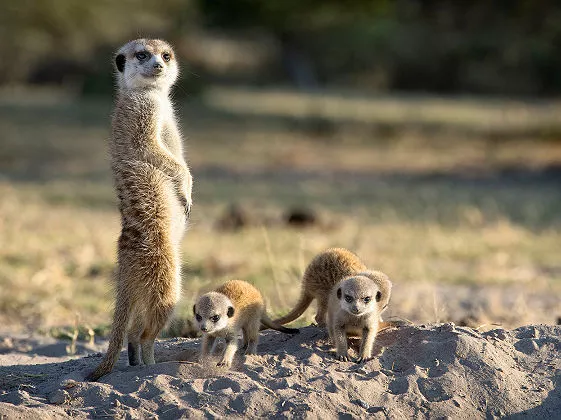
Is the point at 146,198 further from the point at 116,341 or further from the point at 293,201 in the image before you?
the point at 293,201

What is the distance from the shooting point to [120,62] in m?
5.90

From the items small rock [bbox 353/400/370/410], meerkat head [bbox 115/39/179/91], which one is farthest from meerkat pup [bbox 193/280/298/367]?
meerkat head [bbox 115/39/179/91]

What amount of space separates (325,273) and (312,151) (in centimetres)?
1690

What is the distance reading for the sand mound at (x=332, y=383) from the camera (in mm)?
4598

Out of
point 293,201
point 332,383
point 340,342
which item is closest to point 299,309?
point 340,342

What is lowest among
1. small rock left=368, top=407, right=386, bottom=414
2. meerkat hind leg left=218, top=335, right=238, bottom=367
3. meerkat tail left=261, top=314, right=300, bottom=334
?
small rock left=368, top=407, right=386, bottom=414

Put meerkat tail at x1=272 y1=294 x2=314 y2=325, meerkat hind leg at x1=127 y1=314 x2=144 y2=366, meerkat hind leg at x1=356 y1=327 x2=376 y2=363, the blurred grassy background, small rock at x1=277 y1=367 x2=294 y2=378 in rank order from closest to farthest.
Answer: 1. small rock at x1=277 y1=367 x2=294 y2=378
2. meerkat hind leg at x1=356 y1=327 x2=376 y2=363
3. meerkat hind leg at x1=127 y1=314 x2=144 y2=366
4. meerkat tail at x1=272 y1=294 x2=314 y2=325
5. the blurred grassy background

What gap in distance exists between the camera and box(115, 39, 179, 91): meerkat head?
5711mm

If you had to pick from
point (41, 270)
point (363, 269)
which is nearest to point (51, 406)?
point (363, 269)

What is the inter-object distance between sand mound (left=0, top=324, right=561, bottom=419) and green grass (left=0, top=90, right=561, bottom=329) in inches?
39.2

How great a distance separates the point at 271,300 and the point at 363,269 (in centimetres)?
238

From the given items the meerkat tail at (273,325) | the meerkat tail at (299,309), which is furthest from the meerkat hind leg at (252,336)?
the meerkat tail at (299,309)

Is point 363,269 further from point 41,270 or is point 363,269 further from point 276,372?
point 41,270

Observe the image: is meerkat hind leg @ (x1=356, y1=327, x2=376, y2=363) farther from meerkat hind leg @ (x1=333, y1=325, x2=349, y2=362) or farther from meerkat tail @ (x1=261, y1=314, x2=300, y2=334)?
meerkat tail @ (x1=261, y1=314, x2=300, y2=334)
